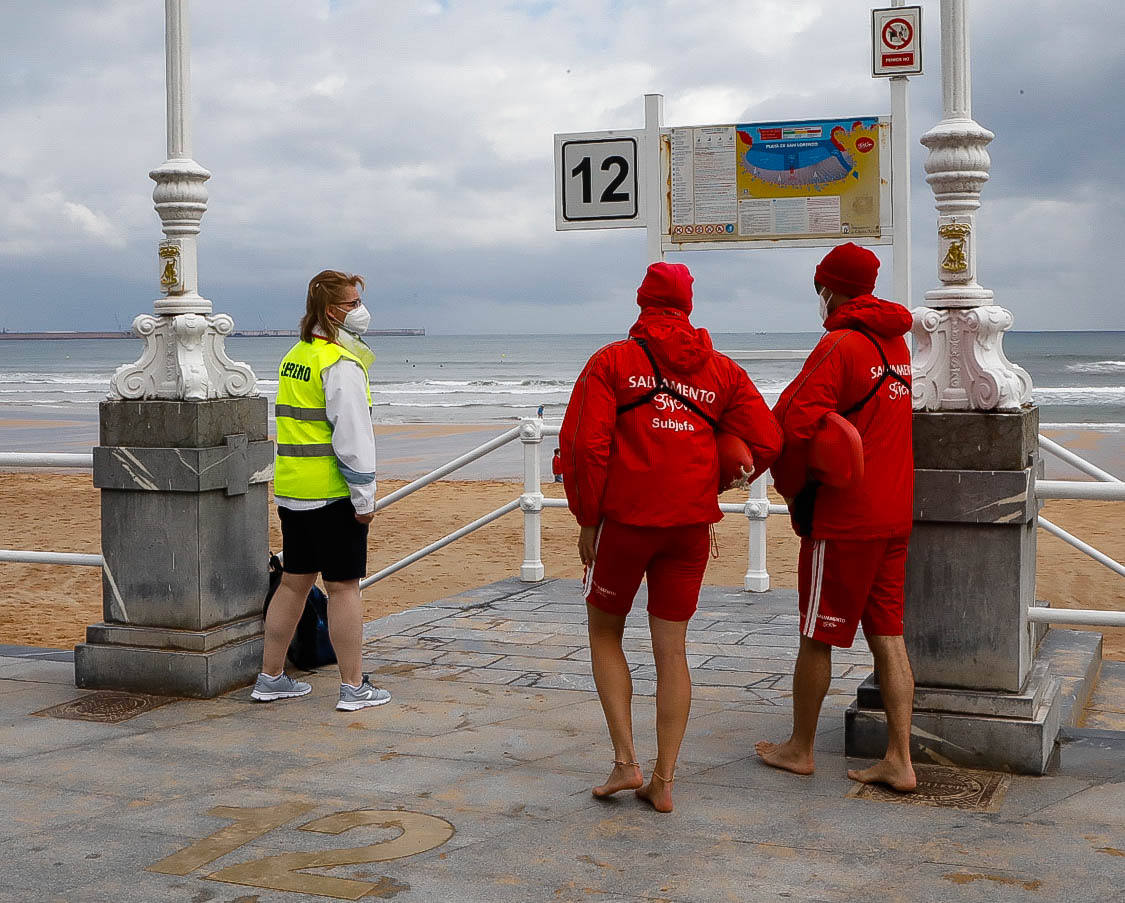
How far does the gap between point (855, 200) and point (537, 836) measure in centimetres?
492

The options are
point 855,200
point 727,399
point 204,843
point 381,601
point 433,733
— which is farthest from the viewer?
point 381,601

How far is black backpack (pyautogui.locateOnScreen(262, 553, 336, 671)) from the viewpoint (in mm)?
6129

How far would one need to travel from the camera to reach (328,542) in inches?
214

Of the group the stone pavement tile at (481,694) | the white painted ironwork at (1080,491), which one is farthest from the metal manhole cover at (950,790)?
the stone pavement tile at (481,694)

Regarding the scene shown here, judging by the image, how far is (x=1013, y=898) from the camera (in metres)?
3.46

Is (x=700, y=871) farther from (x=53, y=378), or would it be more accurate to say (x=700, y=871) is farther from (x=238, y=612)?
(x=53, y=378)

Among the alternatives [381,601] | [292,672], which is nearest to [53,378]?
[381,601]

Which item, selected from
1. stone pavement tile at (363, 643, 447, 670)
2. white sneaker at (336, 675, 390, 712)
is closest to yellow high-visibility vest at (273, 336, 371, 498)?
white sneaker at (336, 675, 390, 712)

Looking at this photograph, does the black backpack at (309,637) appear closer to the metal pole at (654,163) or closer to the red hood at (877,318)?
the red hood at (877,318)

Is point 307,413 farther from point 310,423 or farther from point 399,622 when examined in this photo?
point 399,622

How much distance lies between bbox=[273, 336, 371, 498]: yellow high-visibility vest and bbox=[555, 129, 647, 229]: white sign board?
10.2ft

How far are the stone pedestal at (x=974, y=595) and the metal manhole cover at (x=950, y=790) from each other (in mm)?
67

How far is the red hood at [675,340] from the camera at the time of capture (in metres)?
4.16

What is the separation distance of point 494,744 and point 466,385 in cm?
4548
